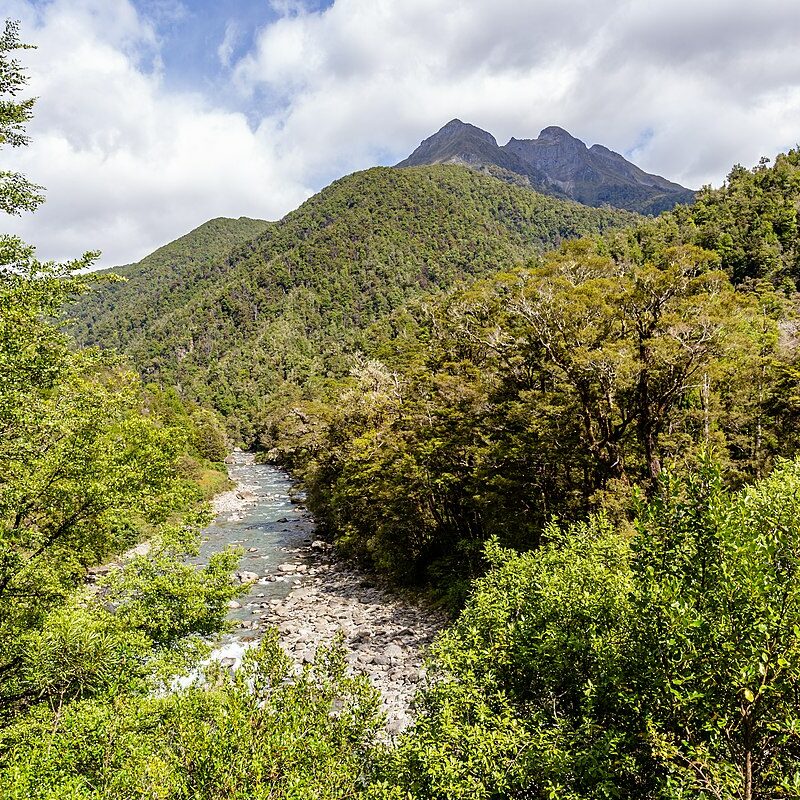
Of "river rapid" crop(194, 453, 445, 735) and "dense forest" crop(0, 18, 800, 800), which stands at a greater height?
"dense forest" crop(0, 18, 800, 800)

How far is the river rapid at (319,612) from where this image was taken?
19719 mm

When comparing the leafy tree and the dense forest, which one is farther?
the dense forest

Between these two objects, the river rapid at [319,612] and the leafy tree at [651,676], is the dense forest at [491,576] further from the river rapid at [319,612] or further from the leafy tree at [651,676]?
the river rapid at [319,612]

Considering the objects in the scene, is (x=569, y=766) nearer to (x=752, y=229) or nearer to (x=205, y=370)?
(x=752, y=229)

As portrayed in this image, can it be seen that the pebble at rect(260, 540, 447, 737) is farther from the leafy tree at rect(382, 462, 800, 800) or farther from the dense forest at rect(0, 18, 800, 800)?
the leafy tree at rect(382, 462, 800, 800)

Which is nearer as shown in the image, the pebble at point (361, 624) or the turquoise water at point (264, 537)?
the pebble at point (361, 624)

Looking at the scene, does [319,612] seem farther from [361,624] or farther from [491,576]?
[491,576]

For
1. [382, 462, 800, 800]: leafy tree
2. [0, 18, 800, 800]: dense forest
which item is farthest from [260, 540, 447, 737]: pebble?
[382, 462, 800, 800]: leafy tree

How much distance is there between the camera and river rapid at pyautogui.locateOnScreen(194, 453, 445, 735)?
19.7m

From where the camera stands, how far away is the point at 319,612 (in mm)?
26312

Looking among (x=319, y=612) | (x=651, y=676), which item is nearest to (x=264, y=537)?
(x=319, y=612)

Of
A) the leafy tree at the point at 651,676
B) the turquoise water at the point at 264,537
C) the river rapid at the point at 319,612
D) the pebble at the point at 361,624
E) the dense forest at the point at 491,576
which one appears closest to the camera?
Result: the leafy tree at the point at 651,676

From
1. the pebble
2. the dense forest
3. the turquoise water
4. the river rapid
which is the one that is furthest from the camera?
the turquoise water

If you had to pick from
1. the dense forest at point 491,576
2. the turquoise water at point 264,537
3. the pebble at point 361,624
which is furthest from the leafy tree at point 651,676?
the turquoise water at point 264,537
